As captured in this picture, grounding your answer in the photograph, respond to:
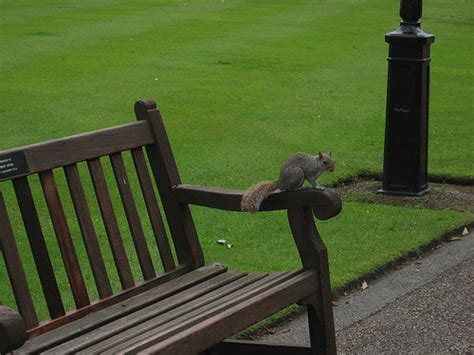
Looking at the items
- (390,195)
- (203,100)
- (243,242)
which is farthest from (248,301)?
(203,100)

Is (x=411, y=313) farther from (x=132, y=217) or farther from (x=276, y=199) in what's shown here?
(x=132, y=217)

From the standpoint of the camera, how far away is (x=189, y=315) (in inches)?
169

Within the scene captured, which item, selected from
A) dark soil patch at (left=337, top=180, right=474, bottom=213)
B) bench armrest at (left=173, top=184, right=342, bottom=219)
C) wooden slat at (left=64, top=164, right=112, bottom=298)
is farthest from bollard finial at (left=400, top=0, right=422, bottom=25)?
wooden slat at (left=64, top=164, right=112, bottom=298)

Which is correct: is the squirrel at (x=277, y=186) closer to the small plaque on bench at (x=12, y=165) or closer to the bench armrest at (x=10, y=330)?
the small plaque on bench at (x=12, y=165)

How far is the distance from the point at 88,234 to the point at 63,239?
13cm

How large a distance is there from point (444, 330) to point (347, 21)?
15.5m

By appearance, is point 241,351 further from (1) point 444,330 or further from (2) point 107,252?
(2) point 107,252

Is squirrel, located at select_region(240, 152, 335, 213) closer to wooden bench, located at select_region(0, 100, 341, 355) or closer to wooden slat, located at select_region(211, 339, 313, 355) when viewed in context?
wooden bench, located at select_region(0, 100, 341, 355)

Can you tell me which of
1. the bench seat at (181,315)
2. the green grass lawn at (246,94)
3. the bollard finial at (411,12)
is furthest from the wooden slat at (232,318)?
the bollard finial at (411,12)

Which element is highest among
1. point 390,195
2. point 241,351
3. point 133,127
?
point 133,127

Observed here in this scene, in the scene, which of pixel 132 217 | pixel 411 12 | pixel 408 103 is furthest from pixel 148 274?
pixel 411 12

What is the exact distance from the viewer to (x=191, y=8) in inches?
878

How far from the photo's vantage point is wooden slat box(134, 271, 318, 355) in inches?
152

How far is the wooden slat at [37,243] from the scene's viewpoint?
4523 millimetres
